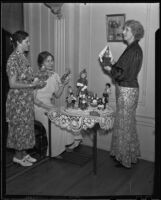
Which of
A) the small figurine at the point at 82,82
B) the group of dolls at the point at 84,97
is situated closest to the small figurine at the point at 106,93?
the group of dolls at the point at 84,97

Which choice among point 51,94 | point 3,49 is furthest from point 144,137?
point 3,49

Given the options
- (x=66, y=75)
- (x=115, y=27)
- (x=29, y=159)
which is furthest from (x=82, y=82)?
(x=29, y=159)

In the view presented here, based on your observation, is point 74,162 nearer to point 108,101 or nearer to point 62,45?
point 108,101

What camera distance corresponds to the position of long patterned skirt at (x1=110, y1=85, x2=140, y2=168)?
1611 millimetres

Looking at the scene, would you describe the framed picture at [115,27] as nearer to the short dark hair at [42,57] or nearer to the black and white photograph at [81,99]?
the black and white photograph at [81,99]

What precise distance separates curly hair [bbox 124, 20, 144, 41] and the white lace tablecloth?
0.45 meters

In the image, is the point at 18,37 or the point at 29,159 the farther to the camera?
the point at 29,159

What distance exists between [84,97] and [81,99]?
2cm

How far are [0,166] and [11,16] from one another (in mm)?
797

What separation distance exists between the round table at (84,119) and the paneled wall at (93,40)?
76 mm

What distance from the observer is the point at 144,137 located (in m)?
1.62

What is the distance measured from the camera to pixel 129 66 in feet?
5.22

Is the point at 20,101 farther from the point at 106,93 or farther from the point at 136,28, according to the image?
the point at 136,28

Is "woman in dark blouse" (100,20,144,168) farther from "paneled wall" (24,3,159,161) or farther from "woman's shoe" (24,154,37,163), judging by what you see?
"woman's shoe" (24,154,37,163)
